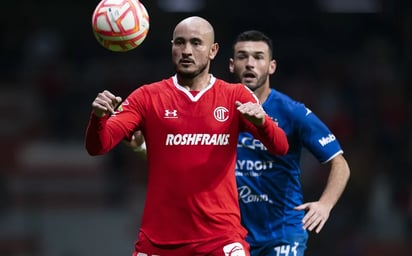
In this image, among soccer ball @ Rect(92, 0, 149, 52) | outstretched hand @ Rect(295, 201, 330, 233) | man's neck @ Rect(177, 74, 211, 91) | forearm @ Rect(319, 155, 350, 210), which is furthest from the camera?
forearm @ Rect(319, 155, 350, 210)

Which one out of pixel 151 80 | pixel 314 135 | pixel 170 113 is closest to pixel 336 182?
pixel 314 135

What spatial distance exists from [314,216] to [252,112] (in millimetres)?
1200

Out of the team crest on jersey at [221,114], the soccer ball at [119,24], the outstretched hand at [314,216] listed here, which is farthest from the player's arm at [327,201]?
the soccer ball at [119,24]

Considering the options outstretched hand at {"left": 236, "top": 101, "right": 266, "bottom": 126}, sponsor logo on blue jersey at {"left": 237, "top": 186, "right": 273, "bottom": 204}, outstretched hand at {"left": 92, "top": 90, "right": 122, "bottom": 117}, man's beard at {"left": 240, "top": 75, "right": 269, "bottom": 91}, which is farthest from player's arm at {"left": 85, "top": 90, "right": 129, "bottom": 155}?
man's beard at {"left": 240, "top": 75, "right": 269, "bottom": 91}

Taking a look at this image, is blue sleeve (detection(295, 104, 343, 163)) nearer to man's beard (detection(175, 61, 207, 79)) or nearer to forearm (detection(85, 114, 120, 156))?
man's beard (detection(175, 61, 207, 79))

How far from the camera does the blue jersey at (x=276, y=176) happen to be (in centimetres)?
644

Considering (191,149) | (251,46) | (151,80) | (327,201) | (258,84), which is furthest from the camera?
(151,80)

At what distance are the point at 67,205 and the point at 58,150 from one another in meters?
0.98

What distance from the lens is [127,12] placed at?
5.52m

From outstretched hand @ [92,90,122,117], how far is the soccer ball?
0.65 m

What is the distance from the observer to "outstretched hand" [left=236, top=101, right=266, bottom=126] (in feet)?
17.0

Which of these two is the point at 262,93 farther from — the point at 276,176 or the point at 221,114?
the point at 221,114

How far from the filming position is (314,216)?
6.02 meters

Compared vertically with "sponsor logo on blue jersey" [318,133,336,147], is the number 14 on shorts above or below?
below
